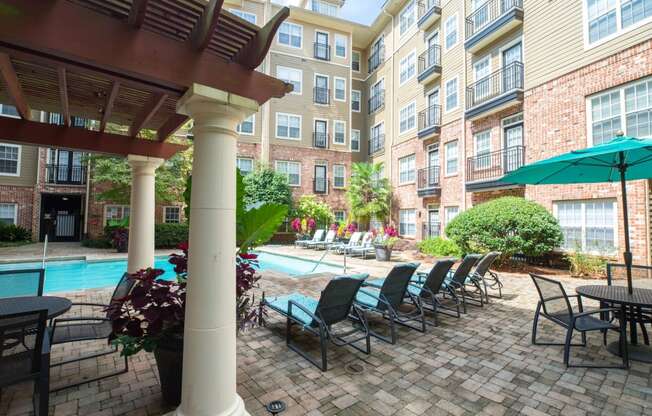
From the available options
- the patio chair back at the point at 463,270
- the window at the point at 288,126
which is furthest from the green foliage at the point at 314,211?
the patio chair back at the point at 463,270

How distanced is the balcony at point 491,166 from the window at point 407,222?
444 centimetres

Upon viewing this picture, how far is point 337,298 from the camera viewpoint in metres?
3.74

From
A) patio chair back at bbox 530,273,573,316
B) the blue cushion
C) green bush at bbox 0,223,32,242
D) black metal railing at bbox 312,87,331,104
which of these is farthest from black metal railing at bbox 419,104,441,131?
green bush at bbox 0,223,32,242

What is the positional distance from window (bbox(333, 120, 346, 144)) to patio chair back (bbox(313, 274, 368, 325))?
19.2 metres

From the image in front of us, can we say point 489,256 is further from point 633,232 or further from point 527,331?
point 633,232

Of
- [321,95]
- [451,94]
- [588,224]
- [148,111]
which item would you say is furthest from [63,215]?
[588,224]

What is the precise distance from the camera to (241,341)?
4160 millimetres

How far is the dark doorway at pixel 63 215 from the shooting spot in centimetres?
1769

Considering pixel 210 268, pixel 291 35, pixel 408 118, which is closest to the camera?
pixel 210 268

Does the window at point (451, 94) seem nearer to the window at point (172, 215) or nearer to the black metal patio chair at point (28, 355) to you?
the window at point (172, 215)

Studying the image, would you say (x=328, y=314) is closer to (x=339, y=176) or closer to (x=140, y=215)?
(x=140, y=215)

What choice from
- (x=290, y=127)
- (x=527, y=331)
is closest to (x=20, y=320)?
(x=527, y=331)

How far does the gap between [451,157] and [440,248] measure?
16.5ft

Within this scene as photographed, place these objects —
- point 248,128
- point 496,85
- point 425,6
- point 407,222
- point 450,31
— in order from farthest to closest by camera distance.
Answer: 1. point 248,128
2. point 407,222
3. point 425,6
4. point 450,31
5. point 496,85
